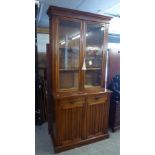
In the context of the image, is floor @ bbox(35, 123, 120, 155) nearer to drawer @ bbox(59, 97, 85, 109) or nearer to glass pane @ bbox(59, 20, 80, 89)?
drawer @ bbox(59, 97, 85, 109)

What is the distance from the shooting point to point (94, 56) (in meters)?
2.75

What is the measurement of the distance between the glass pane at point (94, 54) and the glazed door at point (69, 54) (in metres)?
0.21

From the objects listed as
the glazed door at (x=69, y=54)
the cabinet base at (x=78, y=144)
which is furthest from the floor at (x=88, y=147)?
the glazed door at (x=69, y=54)

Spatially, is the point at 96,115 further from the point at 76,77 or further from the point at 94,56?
the point at 94,56

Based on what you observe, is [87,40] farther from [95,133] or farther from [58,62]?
[95,133]

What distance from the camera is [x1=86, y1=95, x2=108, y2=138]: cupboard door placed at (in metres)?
2.51

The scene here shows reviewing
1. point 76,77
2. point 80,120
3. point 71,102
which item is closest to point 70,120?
point 80,120

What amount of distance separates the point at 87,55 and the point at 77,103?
0.86 metres

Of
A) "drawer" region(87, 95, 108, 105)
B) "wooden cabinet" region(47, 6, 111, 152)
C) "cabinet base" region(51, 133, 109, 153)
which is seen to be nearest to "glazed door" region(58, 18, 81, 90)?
"wooden cabinet" region(47, 6, 111, 152)
